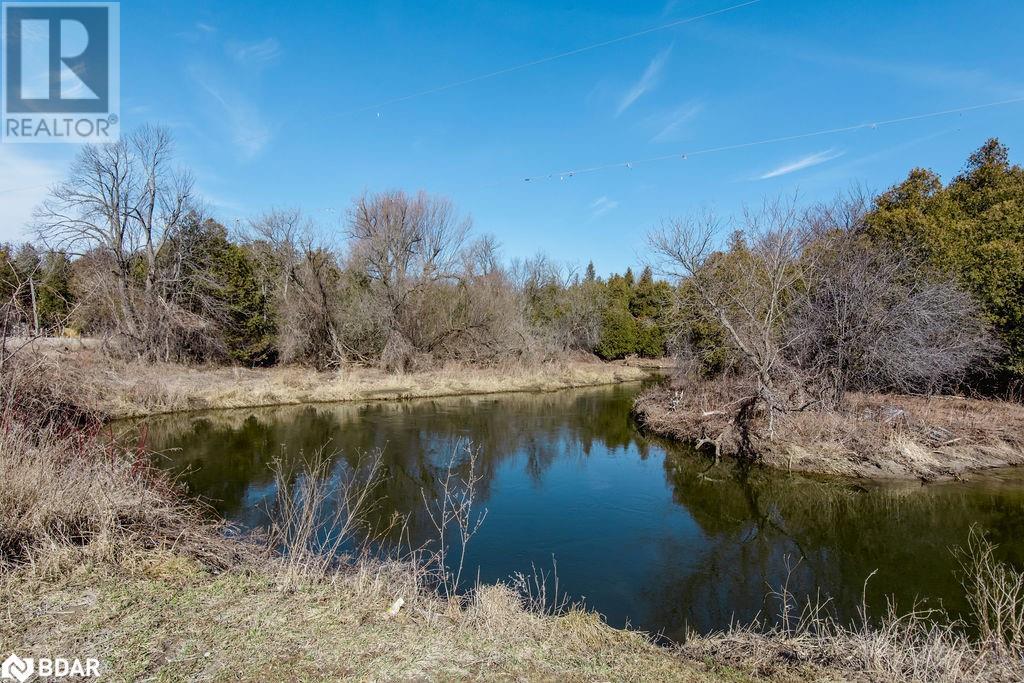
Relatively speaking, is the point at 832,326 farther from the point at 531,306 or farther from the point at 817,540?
the point at 531,306

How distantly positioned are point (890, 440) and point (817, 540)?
4.79 metres

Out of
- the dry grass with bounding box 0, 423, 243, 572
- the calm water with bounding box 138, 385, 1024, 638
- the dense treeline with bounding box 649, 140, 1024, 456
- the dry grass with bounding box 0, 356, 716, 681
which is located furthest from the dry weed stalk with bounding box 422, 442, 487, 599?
the dense treeline with bounding box 649, 140, 1024, 456

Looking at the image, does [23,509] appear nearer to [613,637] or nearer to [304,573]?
[304,573]

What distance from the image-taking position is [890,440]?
12.2 meters

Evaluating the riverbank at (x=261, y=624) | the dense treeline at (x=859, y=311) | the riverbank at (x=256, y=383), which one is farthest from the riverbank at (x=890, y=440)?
the riverbank at (x=256, y=383)

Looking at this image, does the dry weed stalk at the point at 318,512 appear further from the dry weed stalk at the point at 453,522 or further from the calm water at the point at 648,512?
the dry weed stalk at the point at 453,522

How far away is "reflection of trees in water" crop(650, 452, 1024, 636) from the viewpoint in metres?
6.92

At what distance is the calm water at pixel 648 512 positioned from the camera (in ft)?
23.5

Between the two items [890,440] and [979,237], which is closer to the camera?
[890,440]

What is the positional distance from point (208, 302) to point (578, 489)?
66.0 feet

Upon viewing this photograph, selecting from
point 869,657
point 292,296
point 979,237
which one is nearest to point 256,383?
point 292,296

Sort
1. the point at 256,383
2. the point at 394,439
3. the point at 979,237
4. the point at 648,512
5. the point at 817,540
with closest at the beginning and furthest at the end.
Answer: the point at 817,540 → the point at 648,512 → the point at 394,439 → the point at 979,237 → the point at 256,383

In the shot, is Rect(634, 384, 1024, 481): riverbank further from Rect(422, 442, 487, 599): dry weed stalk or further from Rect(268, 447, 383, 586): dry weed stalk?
Rect(268, 447, 383, 586): dry weed stalk

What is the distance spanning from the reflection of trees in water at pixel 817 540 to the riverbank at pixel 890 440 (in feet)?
1.94
